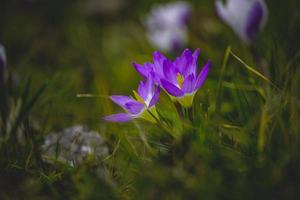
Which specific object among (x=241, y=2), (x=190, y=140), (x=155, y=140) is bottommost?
(x=155, y=140)

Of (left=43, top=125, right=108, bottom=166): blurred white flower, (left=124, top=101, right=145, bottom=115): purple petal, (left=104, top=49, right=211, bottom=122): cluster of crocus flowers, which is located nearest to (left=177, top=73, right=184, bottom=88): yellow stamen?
(left=104, top=49, right=211, bottom=122): cluster of crocus flowers

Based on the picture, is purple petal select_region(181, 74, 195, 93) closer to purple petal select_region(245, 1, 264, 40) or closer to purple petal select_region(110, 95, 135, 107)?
purple petal select_region(110, 95, 135, 107)

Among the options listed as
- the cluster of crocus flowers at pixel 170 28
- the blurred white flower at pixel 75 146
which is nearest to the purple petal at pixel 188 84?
the blurred white flower at pixel 75 146

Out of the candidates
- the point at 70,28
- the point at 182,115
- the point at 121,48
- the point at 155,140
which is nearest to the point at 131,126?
the point at 155,140

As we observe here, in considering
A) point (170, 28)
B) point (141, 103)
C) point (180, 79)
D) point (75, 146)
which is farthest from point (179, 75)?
point (170, 28)

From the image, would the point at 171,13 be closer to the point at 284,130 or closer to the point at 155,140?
the point at 155,140

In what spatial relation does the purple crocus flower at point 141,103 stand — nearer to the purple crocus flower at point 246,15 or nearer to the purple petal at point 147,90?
the purple petal at point 147,90

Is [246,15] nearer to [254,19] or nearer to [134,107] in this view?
[254,19]
